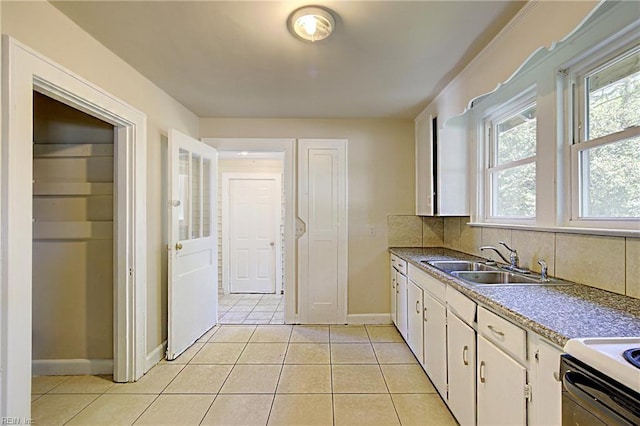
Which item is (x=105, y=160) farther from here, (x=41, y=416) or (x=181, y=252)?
(x=41, y=416)

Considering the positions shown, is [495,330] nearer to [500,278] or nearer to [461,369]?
[461,369]

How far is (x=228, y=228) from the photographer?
Result: 17.1ft

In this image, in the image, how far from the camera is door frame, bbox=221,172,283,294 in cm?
517

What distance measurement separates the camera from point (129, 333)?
7.83 ft

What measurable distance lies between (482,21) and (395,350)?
2.61 metres

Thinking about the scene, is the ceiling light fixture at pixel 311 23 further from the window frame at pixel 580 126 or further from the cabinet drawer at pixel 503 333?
the cabinet drawer at pixel 503 333

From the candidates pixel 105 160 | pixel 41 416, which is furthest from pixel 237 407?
pixel 105 160

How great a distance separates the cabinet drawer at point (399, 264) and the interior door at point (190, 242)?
196cm

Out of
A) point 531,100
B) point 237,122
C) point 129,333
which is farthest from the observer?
point 237,122

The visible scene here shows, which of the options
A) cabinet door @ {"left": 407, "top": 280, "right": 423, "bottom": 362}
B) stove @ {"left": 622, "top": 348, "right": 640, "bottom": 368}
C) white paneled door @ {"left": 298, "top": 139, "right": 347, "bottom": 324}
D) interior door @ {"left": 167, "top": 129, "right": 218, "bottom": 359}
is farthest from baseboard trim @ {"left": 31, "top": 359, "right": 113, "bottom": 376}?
stove @ {"left": 622, "top": 348, "right": 640, "bottom": 368}

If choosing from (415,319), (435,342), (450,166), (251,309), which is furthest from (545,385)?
(251,309)

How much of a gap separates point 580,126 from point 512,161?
69 centimetres

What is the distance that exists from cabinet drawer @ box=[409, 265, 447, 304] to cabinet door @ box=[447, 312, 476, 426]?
15 cm

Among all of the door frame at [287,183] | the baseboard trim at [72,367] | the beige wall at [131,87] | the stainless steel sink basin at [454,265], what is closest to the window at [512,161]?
the stainless steel sink basin at [454,265]
